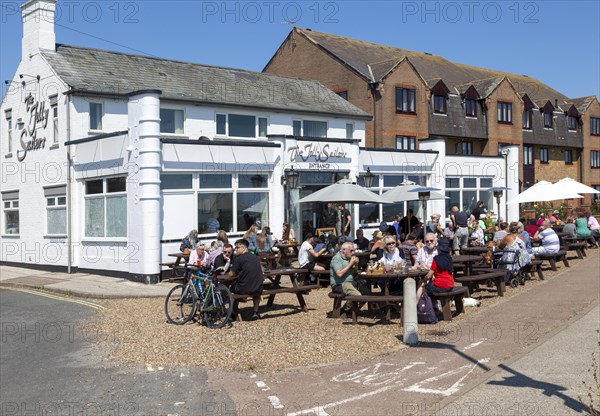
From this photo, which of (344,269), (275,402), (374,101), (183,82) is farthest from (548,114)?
(275,402)

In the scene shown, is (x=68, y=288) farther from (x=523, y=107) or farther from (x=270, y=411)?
(x=523, y=107)

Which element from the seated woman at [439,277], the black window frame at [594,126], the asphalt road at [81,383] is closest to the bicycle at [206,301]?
the asphalt road at [81,383]

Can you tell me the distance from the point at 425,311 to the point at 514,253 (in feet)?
17.9

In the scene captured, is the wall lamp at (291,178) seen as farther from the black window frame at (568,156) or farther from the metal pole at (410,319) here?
the black window frame at (568,156)

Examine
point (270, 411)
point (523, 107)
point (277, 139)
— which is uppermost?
point (523, 107)

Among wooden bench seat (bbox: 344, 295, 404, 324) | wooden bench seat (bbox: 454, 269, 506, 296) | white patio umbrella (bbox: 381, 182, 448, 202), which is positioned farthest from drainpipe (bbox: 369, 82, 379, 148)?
wooden bench seat (bbox: 344, 295, 404, 324)

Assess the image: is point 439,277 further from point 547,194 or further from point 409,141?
point 409,141

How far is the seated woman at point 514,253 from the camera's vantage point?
659 inches

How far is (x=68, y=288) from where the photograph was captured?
18875 millimetres

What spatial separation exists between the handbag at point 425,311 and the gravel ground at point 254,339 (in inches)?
7.4

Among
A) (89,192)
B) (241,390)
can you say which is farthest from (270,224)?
(241,390)

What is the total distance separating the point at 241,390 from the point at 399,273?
15.9 feet

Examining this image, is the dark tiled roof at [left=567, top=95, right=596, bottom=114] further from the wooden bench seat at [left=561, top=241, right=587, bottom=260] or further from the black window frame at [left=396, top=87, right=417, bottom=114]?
the wooden bench seat at [left=561, top=241, right=587, bottom=260]

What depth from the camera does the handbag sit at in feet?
40.0
